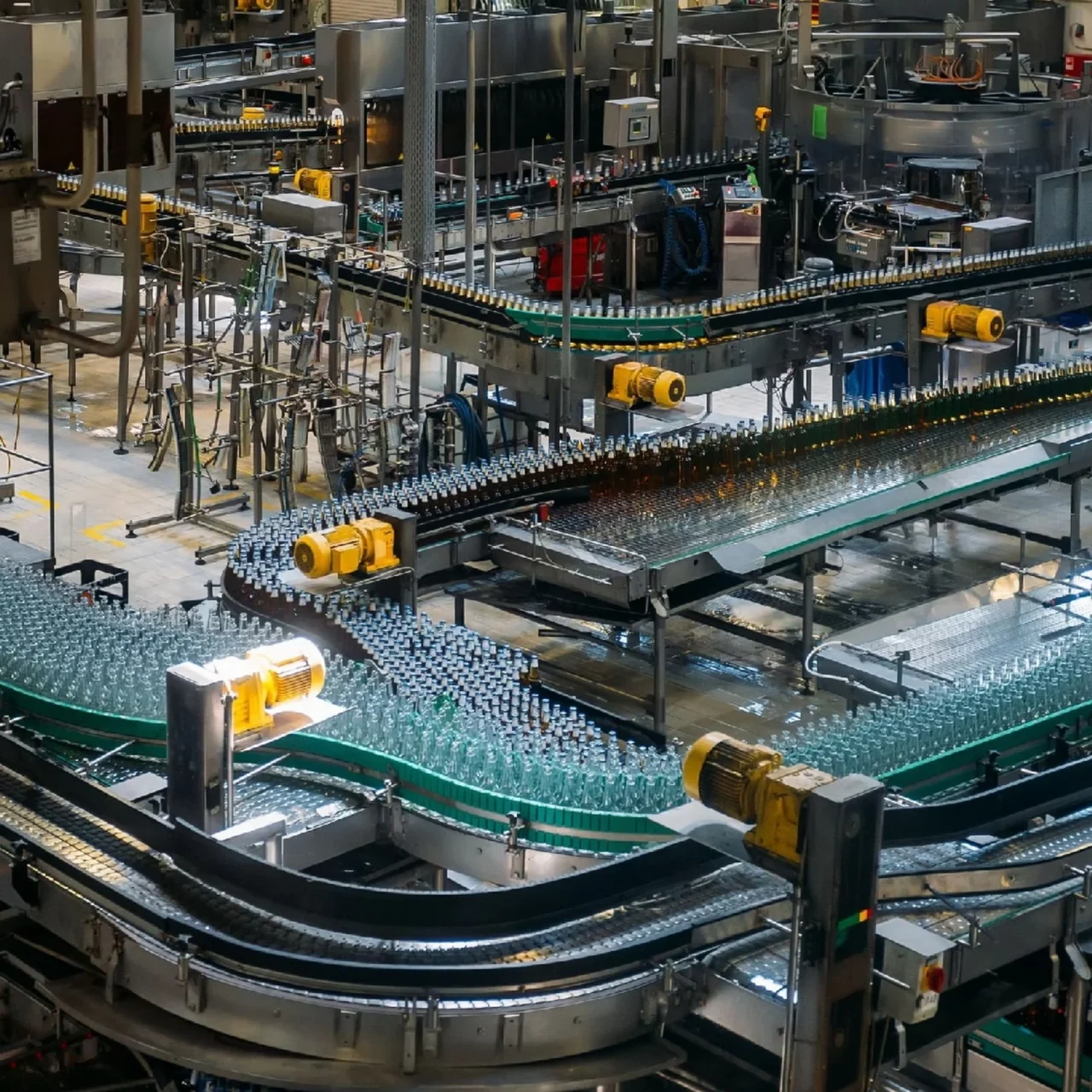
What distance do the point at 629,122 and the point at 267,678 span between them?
31.5ft

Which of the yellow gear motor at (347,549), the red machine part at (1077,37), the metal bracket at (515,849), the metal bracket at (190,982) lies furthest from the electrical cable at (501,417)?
the red machine part at (1077,37)

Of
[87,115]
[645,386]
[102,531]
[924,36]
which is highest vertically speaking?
[924,36]

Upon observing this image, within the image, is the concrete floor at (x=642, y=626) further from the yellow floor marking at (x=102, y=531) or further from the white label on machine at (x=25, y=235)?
the white label on machine at (x=25, y=235)

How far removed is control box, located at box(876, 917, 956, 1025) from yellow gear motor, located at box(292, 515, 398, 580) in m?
3.62

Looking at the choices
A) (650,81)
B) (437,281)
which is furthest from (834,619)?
(650,81)

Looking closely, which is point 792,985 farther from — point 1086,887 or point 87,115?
point 87,115

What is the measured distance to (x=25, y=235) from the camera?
17.6 ft

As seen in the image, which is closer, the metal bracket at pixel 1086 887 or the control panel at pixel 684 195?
the metal bracket at pixel 1086 887

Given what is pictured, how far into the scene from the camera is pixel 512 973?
185 inches

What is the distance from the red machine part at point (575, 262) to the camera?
15.7 meters

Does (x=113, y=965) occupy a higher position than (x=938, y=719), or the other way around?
(x=938, y=719)

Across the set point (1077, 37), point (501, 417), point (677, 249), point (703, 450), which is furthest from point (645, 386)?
point (1077, 37)

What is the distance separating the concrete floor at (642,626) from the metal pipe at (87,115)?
14.5 feet

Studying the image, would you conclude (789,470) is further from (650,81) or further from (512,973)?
(650,81)
